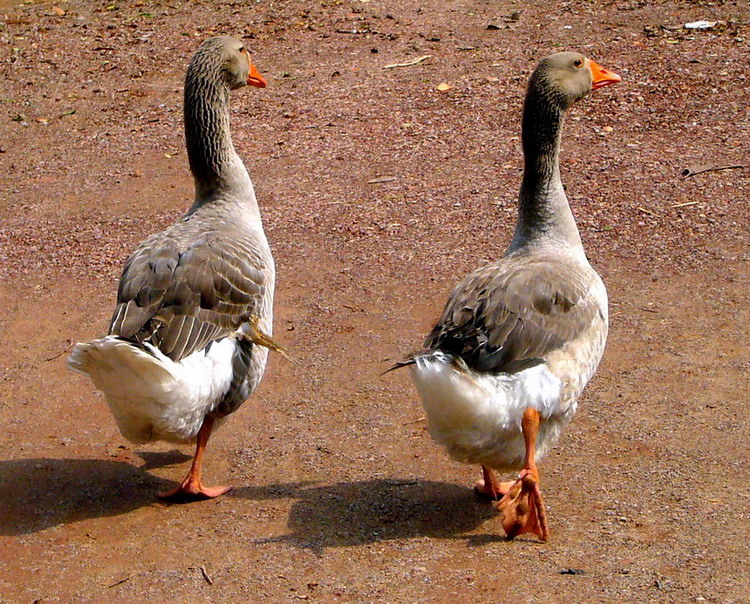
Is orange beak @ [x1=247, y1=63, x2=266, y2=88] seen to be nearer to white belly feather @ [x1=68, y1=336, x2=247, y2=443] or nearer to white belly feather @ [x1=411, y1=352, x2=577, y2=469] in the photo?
white belly feather @ [x1=68, y1=336, x2=247, y2=443]

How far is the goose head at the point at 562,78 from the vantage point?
18.8ft

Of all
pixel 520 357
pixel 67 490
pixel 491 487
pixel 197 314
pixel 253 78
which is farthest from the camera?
pixel 253 78

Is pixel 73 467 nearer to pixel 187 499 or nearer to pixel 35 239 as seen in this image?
pixel 187 499

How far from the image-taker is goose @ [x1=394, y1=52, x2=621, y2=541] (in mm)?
4617

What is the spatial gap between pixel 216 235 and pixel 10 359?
2204 millimetres

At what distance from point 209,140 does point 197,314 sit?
1.41m

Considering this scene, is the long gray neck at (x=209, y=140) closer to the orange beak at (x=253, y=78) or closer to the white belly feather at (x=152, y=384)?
the orange beak at (x=253, y=78)

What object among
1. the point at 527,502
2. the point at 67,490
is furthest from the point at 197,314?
the point at 527,502

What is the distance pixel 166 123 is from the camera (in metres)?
10.8

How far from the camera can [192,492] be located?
5.38 meters

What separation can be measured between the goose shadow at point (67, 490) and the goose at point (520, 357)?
6.04 feet

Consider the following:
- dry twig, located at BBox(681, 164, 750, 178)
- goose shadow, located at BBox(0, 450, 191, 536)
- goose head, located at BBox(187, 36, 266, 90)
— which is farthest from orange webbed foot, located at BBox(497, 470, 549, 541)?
dry twig, located at BBox(681, 164, 750, 178)

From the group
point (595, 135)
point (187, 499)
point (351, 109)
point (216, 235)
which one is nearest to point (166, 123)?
point (351, 109)

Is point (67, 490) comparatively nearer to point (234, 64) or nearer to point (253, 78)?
point (234, 64)
